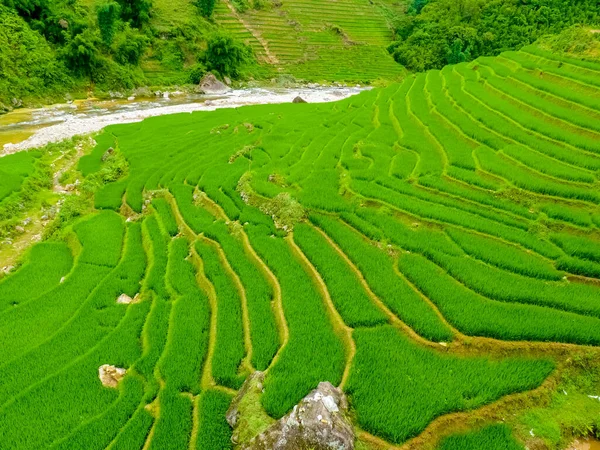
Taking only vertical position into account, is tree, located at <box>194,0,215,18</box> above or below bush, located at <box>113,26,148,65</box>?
above

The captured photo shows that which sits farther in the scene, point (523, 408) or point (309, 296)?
point (309, 296)

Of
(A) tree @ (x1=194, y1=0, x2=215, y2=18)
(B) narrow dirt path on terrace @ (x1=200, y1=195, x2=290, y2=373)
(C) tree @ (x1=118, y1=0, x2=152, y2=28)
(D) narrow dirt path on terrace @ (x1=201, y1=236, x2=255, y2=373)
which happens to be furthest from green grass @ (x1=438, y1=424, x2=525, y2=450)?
(A) tree @ (x1=194, y1=0, x2=215, y2=18)

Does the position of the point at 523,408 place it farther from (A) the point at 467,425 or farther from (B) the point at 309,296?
(B) the point at 309,296

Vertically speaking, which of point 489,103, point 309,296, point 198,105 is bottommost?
point 198,105

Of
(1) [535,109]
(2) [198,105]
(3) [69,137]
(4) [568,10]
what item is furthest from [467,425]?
(4) [568,10]

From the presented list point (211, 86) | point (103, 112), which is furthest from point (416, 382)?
point (211, 86)

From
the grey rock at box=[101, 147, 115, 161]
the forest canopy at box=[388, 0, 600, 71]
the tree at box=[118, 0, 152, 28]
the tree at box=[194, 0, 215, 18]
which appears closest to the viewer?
the grey rock at box=[101, 147, 115, 161]

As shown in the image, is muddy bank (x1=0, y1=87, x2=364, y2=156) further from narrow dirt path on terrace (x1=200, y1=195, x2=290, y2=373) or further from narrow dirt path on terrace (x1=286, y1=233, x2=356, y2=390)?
narrow dirt path on terrace (x1=286, y1=233, x2=356, y2=390)
